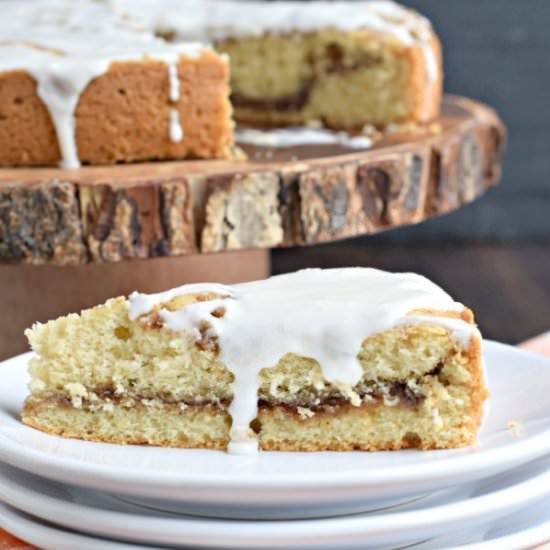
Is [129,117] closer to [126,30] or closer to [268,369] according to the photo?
[126,30]

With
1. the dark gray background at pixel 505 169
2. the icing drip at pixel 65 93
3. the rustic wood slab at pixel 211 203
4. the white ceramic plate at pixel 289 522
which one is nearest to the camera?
the white ceramic plate at pixel 289 522

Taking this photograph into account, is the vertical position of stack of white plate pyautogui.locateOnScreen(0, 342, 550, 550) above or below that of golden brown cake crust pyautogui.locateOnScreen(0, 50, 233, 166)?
above

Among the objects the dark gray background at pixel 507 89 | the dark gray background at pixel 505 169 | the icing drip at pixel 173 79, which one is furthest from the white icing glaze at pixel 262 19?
the dark gray background at pixel 507 89

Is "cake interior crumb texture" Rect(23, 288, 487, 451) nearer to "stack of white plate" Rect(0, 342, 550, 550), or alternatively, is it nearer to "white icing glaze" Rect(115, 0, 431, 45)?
"stack of white plate" Rect(0, 342, 550, 550)

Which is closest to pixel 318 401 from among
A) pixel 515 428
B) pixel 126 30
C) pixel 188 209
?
pixel 515 428

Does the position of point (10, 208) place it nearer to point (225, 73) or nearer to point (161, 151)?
point (161, 151)

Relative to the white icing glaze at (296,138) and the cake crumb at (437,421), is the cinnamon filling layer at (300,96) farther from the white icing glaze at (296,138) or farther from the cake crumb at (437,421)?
the cake crumb at (437,421)

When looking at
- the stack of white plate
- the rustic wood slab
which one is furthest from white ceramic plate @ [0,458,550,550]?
the rustic wood slab
